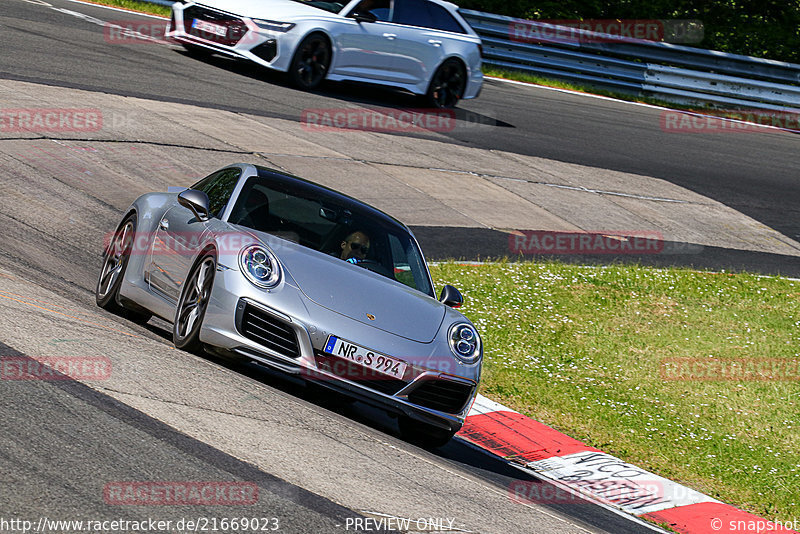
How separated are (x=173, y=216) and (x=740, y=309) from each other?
688 centimetres

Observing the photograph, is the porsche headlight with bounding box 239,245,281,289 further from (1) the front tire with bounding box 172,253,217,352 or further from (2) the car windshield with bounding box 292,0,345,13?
(2) the car windshield with bounding box 292,0,345,13

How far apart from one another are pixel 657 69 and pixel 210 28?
12060mm

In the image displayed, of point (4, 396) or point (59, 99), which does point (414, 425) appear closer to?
point (4, 396)

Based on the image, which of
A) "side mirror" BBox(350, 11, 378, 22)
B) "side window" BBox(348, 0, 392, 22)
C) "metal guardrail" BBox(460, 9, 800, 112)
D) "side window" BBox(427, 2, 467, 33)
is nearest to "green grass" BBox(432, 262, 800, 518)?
"side mirror" BBox(350, 11, 378, 22)

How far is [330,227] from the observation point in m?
7.38

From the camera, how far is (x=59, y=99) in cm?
1322

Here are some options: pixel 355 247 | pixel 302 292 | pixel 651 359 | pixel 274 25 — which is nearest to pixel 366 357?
pixel 302 292

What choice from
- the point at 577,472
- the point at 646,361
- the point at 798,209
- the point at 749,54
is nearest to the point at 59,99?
the point at 646,361

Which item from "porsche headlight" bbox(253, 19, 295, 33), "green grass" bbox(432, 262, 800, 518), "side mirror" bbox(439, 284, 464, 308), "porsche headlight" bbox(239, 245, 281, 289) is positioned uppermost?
"porsche headlight" bbox(253, 19, 295, 33)

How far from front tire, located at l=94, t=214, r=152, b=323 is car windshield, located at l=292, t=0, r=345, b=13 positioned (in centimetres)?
966

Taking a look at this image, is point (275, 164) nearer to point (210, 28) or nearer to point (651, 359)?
point (210, 28)

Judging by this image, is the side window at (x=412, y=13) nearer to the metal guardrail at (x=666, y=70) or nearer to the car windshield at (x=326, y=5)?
the car windshield at (x=326, y=5)

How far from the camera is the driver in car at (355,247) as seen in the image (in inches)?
286

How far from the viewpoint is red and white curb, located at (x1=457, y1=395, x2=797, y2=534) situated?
6.70 metres
